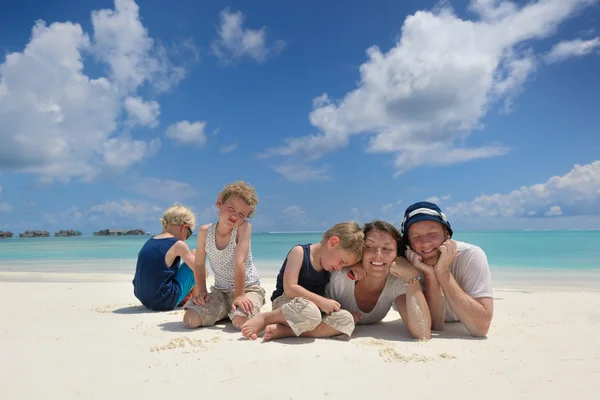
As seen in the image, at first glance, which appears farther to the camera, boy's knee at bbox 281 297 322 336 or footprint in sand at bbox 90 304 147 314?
footprint in sand at bbox 90 304 147 314

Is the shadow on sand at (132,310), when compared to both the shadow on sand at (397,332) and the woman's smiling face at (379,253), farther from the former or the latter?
the woman's smiling face at (379,253)

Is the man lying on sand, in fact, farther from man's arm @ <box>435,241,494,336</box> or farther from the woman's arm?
the woman's arm

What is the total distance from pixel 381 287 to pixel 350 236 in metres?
0.75

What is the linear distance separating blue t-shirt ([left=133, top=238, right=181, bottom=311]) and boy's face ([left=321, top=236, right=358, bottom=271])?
96.3 inches

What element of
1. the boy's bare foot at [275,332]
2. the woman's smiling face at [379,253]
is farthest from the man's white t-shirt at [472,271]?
the boy's bare foot at [275,332]

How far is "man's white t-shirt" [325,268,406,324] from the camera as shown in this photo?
3996 mm

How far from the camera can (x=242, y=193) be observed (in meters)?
4.45

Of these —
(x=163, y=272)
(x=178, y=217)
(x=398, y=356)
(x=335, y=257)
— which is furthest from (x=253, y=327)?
(x=178, y=217)

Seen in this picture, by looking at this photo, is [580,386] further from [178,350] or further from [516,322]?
[178,350]

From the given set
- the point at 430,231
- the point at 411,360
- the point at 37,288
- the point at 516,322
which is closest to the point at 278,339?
the point at 411,360

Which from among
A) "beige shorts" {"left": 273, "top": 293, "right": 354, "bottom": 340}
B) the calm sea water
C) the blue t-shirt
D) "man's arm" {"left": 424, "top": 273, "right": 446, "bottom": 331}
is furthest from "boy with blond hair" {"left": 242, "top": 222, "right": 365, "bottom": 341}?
the calm sea water

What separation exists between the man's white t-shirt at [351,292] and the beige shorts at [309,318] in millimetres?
300

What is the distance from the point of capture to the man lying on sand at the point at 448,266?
370 centimetres

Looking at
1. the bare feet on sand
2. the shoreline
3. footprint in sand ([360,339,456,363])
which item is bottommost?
the shoreline
